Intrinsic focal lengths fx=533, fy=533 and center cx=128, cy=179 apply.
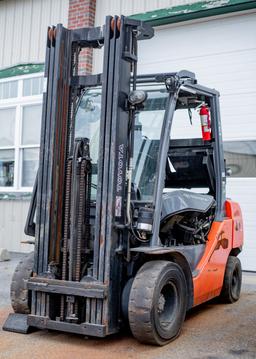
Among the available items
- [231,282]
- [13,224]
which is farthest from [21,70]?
[231,282]

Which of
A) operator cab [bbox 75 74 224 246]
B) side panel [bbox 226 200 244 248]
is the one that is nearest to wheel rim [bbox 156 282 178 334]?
operator cab [bbox 75 74 224 246]

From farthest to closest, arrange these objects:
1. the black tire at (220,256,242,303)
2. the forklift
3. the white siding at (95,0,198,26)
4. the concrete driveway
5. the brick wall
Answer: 1. the brick wall
2. the white siding at (95,0,198,26)
3. the black tire at (220,256,242,303)
4. the forklift
5. the concrete driveway

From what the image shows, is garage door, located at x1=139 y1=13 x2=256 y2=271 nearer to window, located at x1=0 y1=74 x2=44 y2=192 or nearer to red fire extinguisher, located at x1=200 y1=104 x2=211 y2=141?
red fire extinguisher, located at x1=200 y1=104 x2=211 y2=141

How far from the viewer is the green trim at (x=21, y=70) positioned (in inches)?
489

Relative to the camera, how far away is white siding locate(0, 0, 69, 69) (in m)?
12.3

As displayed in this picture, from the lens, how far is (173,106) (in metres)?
5.39

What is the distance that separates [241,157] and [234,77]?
1.53 metres

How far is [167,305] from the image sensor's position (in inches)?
204

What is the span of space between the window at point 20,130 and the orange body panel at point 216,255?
21.3 ft

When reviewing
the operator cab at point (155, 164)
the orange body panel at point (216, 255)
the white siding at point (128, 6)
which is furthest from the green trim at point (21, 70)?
the orange body panel at point (216, 255)

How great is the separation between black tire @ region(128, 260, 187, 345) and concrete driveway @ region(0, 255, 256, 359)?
5.4 inches

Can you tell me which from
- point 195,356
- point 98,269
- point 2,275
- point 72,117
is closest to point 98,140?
point 72,117

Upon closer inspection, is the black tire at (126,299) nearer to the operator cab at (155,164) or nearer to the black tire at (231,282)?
the operator cab at (155,164)

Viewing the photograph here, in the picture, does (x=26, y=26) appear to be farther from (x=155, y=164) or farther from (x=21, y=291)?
(x=21, y=291)
